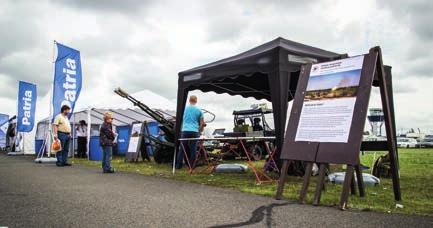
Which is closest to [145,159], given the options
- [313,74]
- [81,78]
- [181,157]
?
[81,78]

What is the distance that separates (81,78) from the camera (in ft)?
54.1

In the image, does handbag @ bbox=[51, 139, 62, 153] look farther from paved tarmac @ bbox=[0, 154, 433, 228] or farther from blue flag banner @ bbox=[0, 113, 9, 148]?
blue flag banner @ bbox=[0, 113, 9, 148]

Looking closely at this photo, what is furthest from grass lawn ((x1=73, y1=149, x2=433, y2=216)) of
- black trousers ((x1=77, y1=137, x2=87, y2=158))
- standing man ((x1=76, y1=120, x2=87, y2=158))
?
black trousers ((x1=77, y1=137, x2=87, y2=158))

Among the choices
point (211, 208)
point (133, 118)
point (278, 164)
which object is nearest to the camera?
point (211, 208)

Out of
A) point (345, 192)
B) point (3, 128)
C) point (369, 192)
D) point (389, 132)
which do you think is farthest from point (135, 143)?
point (3, 128)

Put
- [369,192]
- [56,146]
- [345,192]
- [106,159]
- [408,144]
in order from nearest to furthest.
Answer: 1. [345,192]
2. [369,192]
3. [106,159]
4. [56,146]
5. [408,144]

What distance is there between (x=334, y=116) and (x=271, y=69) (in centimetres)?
258

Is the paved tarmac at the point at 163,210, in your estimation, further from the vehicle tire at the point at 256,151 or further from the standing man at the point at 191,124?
the vehicle tire at the point at 256,151

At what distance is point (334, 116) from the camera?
574 cm

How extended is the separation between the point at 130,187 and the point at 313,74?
3568mm

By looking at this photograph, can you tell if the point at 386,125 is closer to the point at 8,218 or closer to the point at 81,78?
the point at 8,218

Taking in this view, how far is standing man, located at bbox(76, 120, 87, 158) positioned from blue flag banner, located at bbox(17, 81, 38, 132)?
16.7 feet

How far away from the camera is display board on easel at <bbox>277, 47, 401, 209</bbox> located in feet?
17.9

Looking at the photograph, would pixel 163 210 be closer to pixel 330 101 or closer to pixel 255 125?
pixel 330 101
